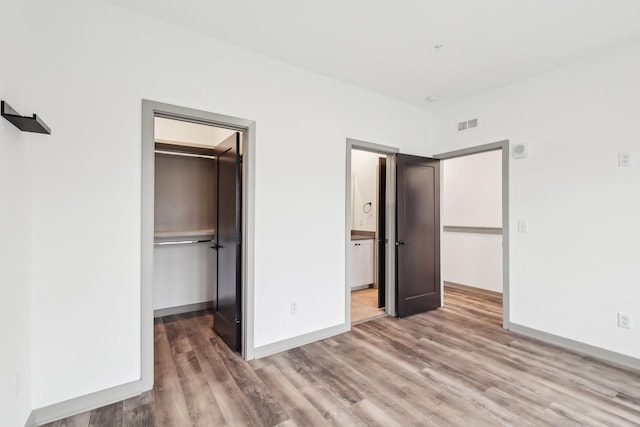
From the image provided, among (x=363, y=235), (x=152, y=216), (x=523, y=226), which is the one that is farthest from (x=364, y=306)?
(x=152, y=216)

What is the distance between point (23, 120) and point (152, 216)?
0.93m

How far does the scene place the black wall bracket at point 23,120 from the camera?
1.48 m

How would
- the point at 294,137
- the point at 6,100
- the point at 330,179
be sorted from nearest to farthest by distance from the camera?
the point at 6,100 < the point at 294,137 < the point at 330,179

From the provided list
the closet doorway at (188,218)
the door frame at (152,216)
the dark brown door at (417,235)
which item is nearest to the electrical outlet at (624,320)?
the dark brown door at (417,235)

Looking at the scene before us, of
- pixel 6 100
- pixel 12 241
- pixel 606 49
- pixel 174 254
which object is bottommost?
pixel 174 254

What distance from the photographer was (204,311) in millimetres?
4125

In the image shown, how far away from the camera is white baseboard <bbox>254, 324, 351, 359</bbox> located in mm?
2832

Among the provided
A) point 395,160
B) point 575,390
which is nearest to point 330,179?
point 395,160

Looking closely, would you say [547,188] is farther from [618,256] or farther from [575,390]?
[575,390]

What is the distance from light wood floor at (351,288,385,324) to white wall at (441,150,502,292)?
129 cm

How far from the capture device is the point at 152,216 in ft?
7.55

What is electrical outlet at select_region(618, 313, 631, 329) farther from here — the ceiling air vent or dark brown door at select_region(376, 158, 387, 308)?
the ceiling air vent

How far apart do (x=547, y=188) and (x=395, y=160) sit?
167cm

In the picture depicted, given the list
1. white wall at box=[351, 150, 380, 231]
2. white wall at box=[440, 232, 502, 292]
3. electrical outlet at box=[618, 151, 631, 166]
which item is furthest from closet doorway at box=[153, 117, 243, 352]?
electrical outlet at box=[618, 151, 631, 166]
